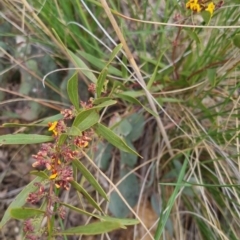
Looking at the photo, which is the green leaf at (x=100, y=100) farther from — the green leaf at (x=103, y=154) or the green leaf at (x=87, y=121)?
the green leaf at (x=103, y=154)

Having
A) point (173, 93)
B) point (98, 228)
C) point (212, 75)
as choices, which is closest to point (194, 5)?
point (212, 75)

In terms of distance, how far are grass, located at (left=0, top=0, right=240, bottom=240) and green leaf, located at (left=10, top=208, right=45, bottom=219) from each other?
1.30 feet

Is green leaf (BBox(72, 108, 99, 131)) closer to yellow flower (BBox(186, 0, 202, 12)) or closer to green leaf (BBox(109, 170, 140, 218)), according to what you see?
yellow flower (BBox(186, 0, 202, 12))

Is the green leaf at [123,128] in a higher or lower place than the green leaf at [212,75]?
lower

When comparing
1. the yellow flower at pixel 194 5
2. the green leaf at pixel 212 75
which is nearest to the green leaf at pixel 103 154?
the green leaf at pixel 212 75

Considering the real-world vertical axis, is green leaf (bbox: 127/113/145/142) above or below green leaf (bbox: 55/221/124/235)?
below

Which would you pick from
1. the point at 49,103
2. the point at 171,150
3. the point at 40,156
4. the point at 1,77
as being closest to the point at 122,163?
the point at 171,150

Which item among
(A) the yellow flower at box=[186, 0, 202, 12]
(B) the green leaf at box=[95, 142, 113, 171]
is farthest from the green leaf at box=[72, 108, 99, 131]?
(B) the green leaf at box=[95, 142, 113, 171]

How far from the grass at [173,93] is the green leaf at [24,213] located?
0.40m

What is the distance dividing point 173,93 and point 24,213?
1.88 ft

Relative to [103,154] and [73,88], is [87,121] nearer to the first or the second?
[73,88]

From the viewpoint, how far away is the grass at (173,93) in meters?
1.05

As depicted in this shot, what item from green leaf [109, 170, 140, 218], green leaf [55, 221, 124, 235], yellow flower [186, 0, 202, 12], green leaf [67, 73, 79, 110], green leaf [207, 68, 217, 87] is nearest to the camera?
green leaf [55, 221, 124, 235]

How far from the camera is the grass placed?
1053 mm
